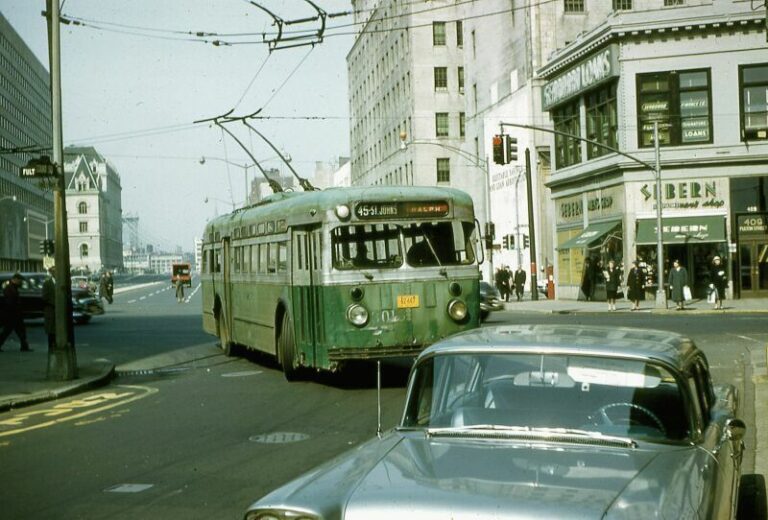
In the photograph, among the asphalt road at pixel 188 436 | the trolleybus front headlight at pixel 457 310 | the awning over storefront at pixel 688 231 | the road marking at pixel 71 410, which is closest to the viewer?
the asphalt road at pixel 188 436

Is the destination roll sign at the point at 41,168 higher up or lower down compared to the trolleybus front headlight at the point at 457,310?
higher up

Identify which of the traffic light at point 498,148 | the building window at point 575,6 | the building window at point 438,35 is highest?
Answer: the building window at point 438,35

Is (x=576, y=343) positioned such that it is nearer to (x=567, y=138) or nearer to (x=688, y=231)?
(x=688, y=231)

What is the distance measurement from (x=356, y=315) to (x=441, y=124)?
67.4 m

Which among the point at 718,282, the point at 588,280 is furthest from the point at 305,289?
the point at 588,280

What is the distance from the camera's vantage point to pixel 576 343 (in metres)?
5.13

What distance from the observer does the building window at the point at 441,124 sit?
80688mm

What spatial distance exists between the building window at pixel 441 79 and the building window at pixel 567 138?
30105 millimetres

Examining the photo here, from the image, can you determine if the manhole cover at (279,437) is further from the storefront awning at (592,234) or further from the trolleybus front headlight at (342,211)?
the storefront awning at (592,234)

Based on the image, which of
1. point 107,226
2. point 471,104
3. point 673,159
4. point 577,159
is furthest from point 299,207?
point 107,226

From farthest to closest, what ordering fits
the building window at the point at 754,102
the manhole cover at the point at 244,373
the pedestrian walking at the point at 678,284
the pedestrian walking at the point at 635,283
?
1. the building window at the point at 754,102
2. the pedestrian walking at the point at 635,283
3. the pedestrian walking at the point at 678,284
4. the manhole cover at the point at 244,373

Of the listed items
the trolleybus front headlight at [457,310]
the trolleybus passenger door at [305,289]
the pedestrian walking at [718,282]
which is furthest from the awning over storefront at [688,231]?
the trolleybus passenger door at [305,289]

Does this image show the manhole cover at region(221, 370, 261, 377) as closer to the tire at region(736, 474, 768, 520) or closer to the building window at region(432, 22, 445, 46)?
the tire at region(736, 474, 768, 520)

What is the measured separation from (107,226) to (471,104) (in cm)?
13964
